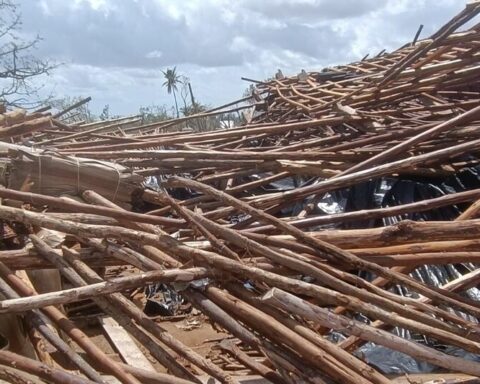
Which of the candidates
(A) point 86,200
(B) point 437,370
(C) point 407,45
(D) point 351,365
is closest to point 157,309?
(A) point 86,200

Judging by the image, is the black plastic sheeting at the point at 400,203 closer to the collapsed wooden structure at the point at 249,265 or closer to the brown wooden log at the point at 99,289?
the collapsed wooden structure at the point at 249,265

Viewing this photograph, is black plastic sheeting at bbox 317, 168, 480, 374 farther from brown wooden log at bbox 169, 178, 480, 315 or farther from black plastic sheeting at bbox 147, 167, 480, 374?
brown wooden log at bbox 169, 178, 480, 315

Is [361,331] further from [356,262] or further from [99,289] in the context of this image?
[99,289]

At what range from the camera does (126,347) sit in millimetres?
3600

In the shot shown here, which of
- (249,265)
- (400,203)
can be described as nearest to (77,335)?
(249,265)

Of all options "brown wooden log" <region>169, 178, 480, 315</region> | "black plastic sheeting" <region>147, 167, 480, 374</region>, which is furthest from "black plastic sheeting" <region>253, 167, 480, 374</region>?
"brown wooden log" <region>169, 178, 480, 315</region>

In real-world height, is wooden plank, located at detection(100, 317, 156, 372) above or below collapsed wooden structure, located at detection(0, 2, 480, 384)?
below

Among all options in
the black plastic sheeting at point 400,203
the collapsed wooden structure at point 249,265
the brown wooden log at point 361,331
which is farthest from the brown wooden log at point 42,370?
the black plastic sheeting at point 400,203

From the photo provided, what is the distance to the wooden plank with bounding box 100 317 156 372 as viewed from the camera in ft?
11.0

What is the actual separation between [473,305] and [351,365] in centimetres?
69

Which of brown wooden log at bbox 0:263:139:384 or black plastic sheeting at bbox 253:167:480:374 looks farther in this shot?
black plastic sheeting at bbox 253:167:480:374

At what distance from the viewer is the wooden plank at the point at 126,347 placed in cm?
337

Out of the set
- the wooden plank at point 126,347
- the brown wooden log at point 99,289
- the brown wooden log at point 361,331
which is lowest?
the wooden plank at point 126,347

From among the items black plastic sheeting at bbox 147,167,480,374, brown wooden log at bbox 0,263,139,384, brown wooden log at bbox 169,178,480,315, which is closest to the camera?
brown wooden log at bbox 0,263,139,384
